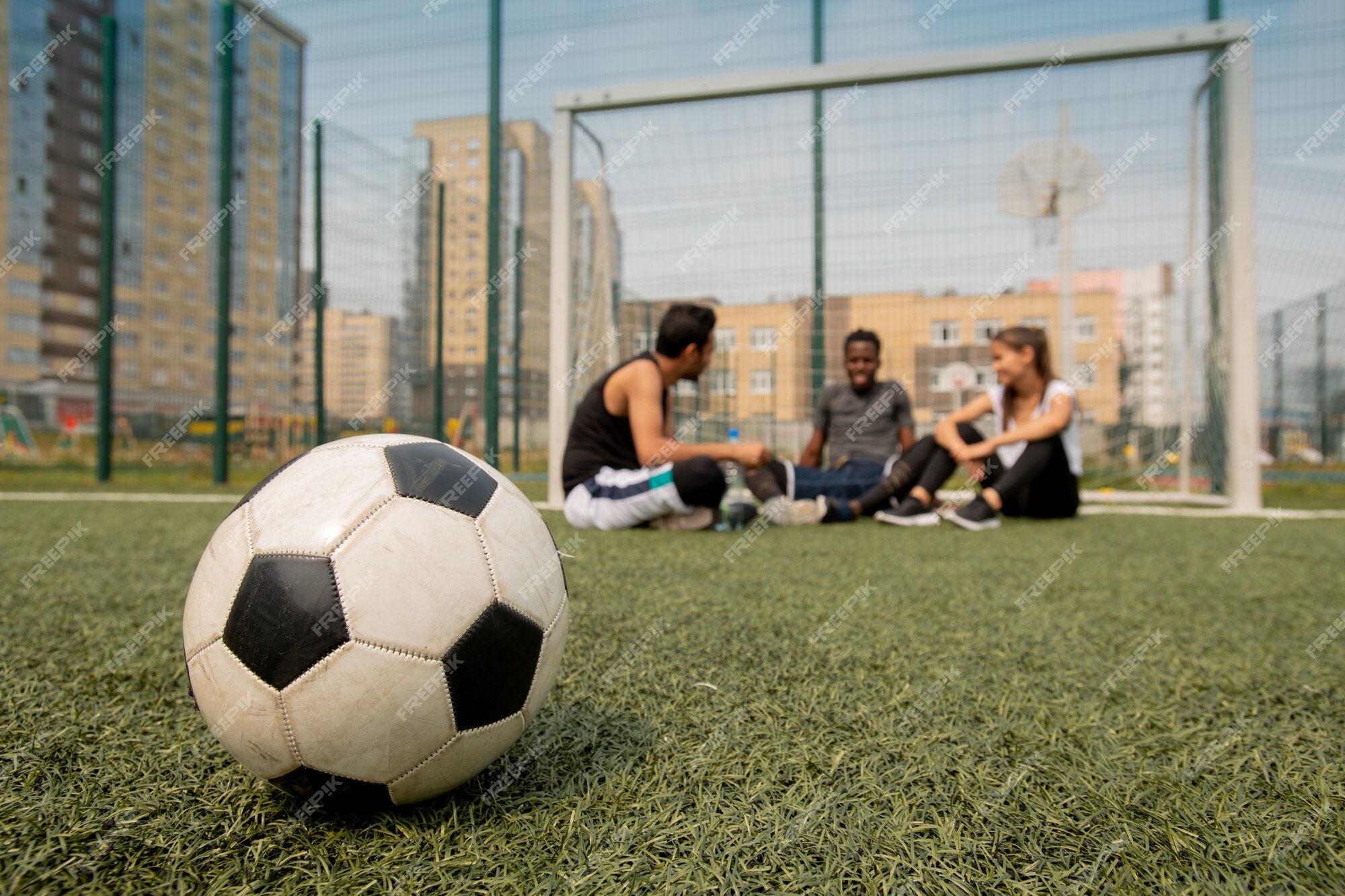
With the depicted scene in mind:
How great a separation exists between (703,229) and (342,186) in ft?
15.4

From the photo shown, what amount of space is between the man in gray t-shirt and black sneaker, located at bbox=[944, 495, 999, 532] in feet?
2.42

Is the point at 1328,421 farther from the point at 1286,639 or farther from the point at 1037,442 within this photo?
the point at 1286,639

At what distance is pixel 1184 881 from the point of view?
887 mm

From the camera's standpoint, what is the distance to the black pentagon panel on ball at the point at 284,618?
3.03ft

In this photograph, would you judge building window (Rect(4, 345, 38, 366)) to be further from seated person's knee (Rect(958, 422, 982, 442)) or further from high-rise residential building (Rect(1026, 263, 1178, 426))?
high-rise residential building (Rect(1026, 263, 1178, 426))

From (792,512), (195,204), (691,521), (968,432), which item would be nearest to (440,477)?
(691,521)

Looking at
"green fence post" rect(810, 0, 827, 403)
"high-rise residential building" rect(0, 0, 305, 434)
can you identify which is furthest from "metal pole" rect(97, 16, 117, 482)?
"green fence post" rect(810, 0, 827, 403)

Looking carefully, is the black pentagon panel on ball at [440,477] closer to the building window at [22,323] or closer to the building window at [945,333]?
the building window at [945,333]

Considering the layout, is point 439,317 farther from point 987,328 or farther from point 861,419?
point 987,328

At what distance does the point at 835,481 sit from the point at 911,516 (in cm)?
57

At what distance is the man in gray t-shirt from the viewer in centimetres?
Answer: 556

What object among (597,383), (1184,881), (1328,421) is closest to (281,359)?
(597,383)

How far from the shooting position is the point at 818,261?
6.58m

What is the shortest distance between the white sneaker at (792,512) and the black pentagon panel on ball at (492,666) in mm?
3766
